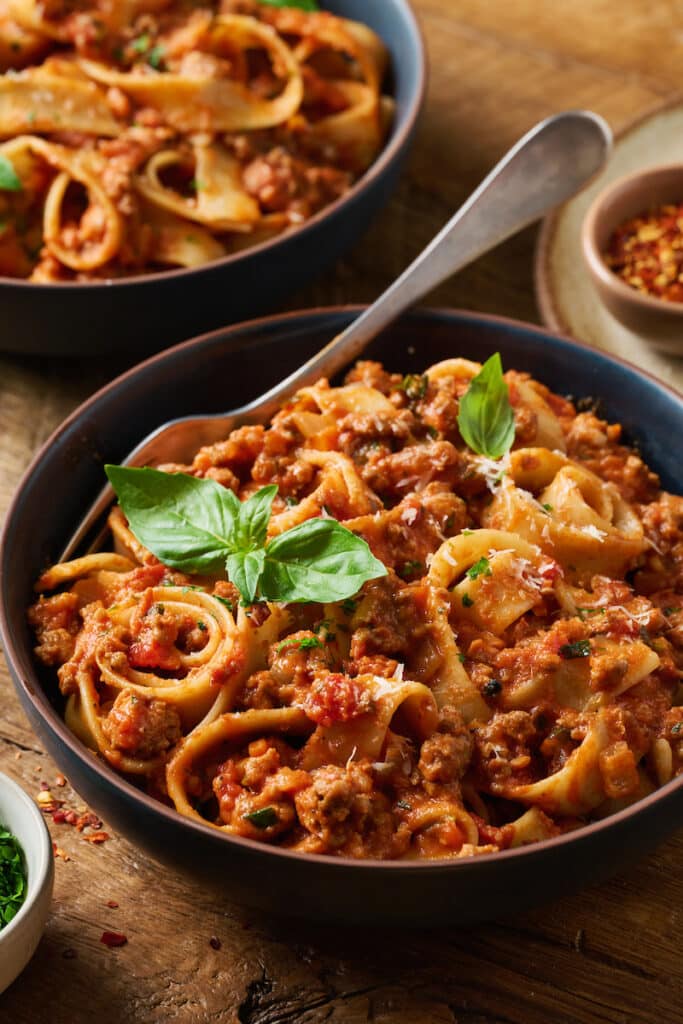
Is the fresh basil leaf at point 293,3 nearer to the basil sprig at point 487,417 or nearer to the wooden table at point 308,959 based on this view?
the basil sprig at point 487,417

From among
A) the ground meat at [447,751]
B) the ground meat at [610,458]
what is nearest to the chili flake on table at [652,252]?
the ground meat at [610,458]

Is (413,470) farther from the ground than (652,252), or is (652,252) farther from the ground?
(413,470)

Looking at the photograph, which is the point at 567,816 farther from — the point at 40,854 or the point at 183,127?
the point at 183,127

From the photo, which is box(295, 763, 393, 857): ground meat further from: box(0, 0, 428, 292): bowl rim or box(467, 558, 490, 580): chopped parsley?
box(0, 0, 428, 292): bowl rim

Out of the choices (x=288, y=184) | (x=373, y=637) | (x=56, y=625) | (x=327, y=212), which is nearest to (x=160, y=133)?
(x=288, y=184)

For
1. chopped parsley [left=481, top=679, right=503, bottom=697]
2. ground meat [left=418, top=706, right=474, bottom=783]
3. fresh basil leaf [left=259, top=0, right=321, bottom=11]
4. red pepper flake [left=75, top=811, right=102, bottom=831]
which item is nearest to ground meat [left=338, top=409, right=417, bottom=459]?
chopped parsley [left=481, top=679, right=503, bottom=697]

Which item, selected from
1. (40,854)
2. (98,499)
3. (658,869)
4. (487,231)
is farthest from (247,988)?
(487,231)

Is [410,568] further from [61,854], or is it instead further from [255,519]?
[61,854]
